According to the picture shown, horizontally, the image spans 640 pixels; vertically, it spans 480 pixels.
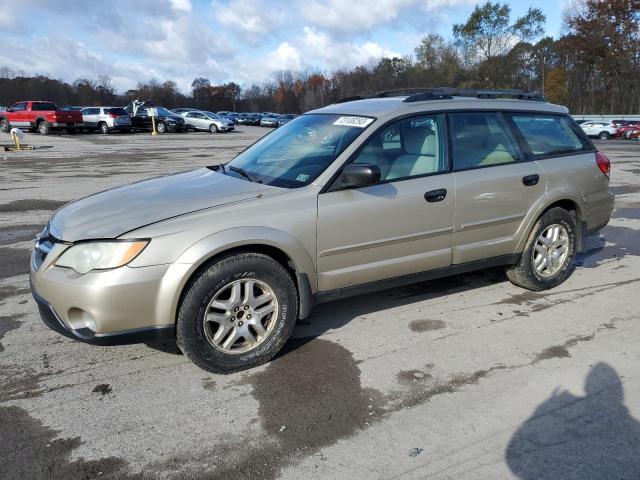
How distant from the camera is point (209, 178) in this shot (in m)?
4.05

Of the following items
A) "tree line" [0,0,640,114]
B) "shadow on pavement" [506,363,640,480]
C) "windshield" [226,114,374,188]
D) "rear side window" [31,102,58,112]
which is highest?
"tree line" [0,0,640,114]

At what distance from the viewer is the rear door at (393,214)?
143 inches

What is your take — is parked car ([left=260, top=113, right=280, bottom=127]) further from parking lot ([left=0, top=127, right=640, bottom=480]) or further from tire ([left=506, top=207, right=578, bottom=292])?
parking lot ([left=0, top=127, right=640, bottom=480])

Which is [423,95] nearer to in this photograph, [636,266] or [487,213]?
[487,213]

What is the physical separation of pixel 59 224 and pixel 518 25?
78389mm

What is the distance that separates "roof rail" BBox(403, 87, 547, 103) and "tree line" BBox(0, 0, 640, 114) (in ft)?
155

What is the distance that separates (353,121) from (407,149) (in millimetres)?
477

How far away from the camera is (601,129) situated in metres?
38.6

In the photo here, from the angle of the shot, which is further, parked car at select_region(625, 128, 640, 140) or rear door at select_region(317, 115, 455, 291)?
parked car at select_region(625, 128, 640, 140)

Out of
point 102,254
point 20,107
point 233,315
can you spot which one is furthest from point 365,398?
point 20,107

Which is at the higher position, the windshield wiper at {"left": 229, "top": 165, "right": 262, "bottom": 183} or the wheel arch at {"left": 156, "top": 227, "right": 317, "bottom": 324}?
the windshield wiper at {"left": 229, "top": 165, "right": 262, "bottom": 183}

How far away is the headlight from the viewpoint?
→ 3.03 meters

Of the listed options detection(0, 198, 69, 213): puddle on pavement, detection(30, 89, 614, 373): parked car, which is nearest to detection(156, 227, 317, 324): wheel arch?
detection(30, 89, 614, 373): parked car

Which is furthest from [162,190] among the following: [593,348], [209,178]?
[593,348]
